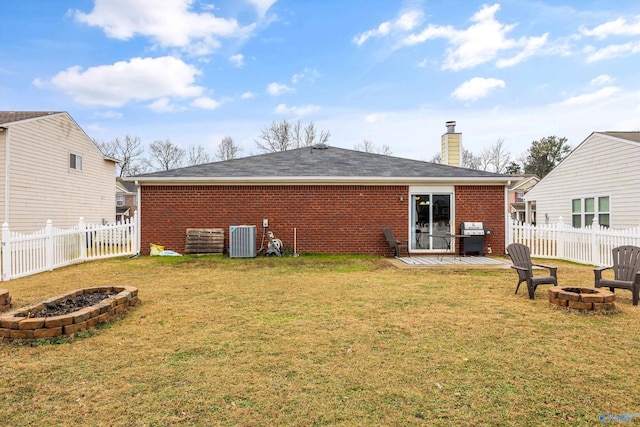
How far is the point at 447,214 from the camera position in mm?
12320

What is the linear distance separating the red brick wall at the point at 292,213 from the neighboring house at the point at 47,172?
21.4ft

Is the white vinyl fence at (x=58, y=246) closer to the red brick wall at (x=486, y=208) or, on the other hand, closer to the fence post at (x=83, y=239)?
the fence post at (x=83, y=239)

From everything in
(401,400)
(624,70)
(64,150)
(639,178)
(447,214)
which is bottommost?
(401,400)

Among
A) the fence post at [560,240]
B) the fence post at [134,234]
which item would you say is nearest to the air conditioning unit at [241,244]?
the fence post at [134,234]

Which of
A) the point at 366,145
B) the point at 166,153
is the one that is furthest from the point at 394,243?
the point at 166,153

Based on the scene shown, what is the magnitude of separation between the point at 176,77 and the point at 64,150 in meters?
8.98

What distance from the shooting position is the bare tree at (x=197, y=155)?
4362cm

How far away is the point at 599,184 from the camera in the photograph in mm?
14859

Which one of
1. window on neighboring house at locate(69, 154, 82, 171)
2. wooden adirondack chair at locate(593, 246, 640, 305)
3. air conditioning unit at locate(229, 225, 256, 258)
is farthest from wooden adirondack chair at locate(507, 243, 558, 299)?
window on neighboring house at locate(69, 154, 82, 171)

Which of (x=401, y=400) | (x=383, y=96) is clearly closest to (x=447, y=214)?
(x=401, y=400)

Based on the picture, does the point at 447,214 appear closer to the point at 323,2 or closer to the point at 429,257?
the point at 429,257

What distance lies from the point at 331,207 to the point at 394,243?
2.40 meters

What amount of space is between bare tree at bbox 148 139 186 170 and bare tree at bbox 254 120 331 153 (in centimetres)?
1286

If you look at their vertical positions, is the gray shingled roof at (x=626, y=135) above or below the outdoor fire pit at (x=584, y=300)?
above
